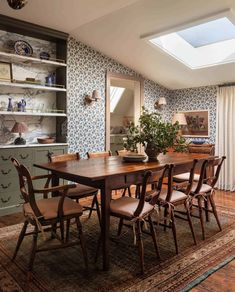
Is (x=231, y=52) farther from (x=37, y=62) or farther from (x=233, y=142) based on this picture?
(x=37, y=62)

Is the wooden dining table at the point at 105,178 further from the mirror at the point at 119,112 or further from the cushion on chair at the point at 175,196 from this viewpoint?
the mirror at the point at 119,112

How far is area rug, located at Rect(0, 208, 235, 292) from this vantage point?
2105mm

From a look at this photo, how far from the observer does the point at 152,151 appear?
3.09 m

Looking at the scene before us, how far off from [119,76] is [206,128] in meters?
2.09

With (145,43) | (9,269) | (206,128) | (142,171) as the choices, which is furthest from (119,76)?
(9,269)

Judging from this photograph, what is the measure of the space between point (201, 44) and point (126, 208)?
3.81 metres

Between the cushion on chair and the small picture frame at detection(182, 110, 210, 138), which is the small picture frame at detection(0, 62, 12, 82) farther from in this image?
the small picture frame at detection(182, 110, 210, 138)

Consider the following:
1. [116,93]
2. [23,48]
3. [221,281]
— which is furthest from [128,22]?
[116,93]

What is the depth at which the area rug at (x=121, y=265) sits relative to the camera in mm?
2105

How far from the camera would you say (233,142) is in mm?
5258

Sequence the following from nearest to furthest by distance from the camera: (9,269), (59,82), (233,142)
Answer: (9,269) → (59,82) → (233,142)

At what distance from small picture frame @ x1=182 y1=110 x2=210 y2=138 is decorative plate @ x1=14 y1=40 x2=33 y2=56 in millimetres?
3473

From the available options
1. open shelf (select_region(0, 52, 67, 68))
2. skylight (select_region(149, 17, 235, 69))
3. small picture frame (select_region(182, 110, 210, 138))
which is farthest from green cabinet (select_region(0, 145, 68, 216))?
small picture frame (select_region(182, 110, 210, 138))

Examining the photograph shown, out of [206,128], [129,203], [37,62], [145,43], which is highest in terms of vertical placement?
[145,43]
